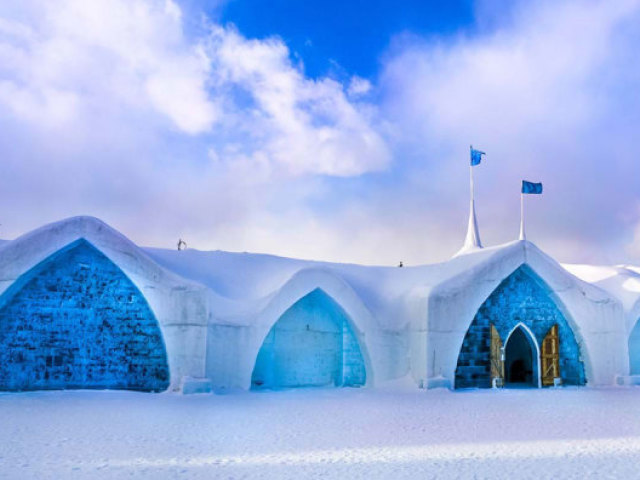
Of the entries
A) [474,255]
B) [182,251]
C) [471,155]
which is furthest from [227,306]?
[471,155]

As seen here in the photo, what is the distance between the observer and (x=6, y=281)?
12.2 m

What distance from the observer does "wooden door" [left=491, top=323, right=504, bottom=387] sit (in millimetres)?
15680

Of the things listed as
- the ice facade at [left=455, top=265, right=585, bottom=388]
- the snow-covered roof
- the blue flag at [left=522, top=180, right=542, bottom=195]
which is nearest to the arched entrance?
the snow-covered roof

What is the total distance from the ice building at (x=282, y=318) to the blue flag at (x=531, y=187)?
3678 millimetres

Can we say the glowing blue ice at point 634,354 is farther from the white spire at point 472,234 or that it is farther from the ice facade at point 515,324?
the white spire at point 472,234

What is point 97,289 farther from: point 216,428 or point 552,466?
point 552,466

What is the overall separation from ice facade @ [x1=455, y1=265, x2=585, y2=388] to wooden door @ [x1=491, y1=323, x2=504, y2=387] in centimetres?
10

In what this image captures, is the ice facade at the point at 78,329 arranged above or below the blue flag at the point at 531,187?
below

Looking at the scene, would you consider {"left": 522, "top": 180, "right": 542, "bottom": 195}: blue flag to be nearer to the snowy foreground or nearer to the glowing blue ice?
the glowing blue ice

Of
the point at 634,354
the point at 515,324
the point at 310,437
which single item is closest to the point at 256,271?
the point at 515,324

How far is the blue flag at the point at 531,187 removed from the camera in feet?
67.3

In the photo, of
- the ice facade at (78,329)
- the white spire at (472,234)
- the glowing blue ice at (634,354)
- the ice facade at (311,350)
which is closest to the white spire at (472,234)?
the white spire at (472,234)

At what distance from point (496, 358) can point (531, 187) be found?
733 cm

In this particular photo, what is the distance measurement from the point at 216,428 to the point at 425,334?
24.3ft
